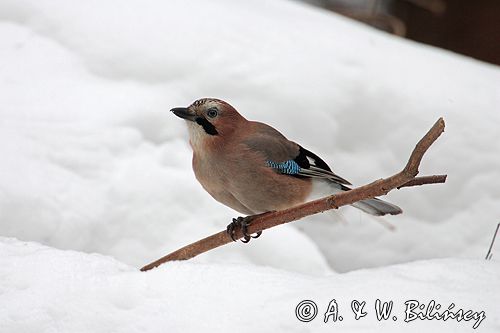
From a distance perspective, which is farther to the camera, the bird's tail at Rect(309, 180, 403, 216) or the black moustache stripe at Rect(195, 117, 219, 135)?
the bird's tail at Rect(309, 180, 403, 216)

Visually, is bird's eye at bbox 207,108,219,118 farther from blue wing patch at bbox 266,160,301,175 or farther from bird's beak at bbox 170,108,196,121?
blue wing patch at bbox 266,160,301,175

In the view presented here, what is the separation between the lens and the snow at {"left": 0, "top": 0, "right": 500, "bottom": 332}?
3.33 metres

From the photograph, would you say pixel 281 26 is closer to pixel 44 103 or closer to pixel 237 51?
pixel 237 51

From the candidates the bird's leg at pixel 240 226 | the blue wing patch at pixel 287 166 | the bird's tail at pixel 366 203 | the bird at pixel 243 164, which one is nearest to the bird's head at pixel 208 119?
the bird at pixel 243 164

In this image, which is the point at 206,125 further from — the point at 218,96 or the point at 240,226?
the point at 218,96

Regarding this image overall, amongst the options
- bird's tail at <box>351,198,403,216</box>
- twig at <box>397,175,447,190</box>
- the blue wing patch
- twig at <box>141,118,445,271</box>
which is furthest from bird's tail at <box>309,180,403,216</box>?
twig at <box>397,175,447,190</box>

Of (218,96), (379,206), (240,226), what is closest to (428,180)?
(379,206)

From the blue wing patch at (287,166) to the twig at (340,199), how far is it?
0.18 meters

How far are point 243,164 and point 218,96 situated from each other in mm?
1297

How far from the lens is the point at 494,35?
6715 mm

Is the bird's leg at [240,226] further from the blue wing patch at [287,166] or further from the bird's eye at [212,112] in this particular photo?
the bird's eye at [212,112]

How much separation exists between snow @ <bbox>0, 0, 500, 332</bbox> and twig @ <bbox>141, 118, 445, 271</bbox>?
284 mm

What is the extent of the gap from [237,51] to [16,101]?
1233 mm

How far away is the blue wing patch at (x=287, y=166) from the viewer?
283cm
